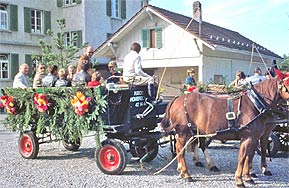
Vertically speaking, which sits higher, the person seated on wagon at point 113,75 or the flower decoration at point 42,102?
the person seated on wagon at point 113,75

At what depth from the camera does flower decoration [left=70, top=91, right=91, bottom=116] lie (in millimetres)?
→ 7465

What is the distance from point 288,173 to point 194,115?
200 cm

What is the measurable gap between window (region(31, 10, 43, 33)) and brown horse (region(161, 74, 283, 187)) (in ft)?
73.5

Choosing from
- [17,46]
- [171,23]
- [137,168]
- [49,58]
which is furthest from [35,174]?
[17,46]

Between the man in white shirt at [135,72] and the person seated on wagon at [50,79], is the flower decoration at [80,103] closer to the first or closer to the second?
the man in white shirt at [135,72]

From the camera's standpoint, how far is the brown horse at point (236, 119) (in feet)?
20.7

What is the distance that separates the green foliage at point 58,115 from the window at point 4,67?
56.6 ft

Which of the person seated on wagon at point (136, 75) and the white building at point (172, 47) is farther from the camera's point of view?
the white building at point (172, 47)

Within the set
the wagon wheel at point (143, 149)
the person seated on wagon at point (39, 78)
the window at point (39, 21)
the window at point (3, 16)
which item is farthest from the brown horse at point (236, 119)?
the window at point (39, 21)

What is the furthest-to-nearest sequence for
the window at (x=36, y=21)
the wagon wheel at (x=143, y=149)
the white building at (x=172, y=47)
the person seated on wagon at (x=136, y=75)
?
1. the window at (x=36, y=21)
2. the white building at (x=172, y=47)
3. the person seated on wagon at (x=136, y=75)
4. the wagon wheel at (x=143, y=149)

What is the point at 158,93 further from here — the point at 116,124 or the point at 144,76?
the point at 116,124

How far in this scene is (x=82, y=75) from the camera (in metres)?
8.34

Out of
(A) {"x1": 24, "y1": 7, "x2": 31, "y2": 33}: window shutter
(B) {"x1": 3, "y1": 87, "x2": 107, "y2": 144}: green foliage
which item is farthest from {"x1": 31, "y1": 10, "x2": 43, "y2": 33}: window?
(B) {"x1": 3, "y1": 87, "x2": 107, "y2": 144}: green foliage

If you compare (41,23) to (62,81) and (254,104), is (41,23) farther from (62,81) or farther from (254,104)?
(254,104)
